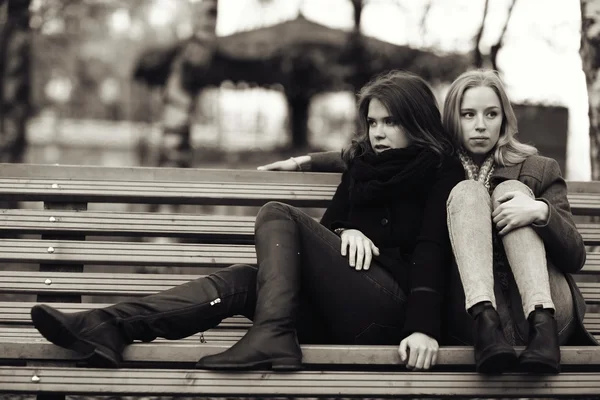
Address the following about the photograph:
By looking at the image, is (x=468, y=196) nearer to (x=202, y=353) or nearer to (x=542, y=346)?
(x=542, y=346)

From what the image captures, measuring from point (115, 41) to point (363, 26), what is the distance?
15.8 ft

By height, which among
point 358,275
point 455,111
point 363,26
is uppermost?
point 363,26

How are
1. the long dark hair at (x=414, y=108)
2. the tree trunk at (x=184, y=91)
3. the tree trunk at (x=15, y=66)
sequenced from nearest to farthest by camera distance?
the long dark hair at (x=414, y=108) → the tree trunk at (x=184, y=91) → the tree trunk at (x=15, y=66)

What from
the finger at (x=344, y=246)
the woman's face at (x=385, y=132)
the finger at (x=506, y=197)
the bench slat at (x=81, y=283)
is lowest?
the bench slat at (x=81, y=283)

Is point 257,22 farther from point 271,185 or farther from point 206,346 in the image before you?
point 206,346

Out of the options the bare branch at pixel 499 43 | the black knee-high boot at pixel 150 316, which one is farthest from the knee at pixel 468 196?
the bare branch at pixel 499 43

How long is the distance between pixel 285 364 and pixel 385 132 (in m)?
1.18

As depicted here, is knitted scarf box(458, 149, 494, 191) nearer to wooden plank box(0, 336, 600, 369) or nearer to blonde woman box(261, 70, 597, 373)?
blonde woman box(261, 70, 597, 373)

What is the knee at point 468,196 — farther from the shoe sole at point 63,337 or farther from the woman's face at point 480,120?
the shoe sole at point 63,337

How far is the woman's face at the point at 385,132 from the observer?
3.52 metres

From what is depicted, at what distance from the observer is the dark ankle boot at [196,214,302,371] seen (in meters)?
2.78

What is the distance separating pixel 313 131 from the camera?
59.3ft

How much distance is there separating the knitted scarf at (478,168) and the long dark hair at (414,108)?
0.09 metres

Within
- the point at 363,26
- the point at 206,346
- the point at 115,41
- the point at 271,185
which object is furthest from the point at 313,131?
the point at 206,346
